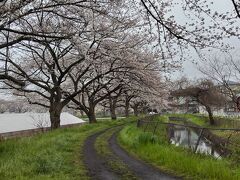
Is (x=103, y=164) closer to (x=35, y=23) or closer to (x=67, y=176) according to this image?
(x=67, y=176)

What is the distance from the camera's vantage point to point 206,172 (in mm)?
10133

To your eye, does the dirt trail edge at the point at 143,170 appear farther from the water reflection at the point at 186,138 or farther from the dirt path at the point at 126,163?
the water reflection at the point at 186,138

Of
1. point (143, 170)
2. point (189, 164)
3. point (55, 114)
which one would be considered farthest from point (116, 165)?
point (55, 114)

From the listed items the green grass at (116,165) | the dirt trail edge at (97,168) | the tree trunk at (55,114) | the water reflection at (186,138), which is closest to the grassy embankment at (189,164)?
the green grass at (116,165)

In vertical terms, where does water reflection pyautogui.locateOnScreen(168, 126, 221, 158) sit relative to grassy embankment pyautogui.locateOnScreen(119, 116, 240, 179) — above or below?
above

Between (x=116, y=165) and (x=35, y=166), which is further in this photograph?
(x=116, y=165)

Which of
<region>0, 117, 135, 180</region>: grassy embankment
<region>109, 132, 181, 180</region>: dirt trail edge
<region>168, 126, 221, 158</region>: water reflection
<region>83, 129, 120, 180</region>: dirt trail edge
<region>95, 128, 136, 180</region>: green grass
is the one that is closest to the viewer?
<region>0, 117, 135, 180</region>: grassy embankment

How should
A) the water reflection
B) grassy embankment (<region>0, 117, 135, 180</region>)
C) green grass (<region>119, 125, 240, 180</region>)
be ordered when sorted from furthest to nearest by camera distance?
the water reflection → green grass (<region>119, 125, 240, 180</region>) → grassy embankment (<region>0, 117, 135, 180</region>)

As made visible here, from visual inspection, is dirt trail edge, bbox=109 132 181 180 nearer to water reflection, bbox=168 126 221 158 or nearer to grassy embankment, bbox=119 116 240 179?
grassy embankment, bbox=119 116 240 179

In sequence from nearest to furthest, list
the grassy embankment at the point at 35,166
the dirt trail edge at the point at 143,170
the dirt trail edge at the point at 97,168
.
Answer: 1. the grassy embankment at the point at 35,166
2. the dirt trail edge at the point at 143,170
3. the dirt trail edge at the point at 97,168

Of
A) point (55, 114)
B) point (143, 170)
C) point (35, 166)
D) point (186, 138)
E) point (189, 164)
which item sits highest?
point (55, 114)

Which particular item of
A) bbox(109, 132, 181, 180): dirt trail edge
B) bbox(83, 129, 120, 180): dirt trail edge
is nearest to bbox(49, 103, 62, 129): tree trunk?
bbox(83, 129, 120, 180): dirt trail edge

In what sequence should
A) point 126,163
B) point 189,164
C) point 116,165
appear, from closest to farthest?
point 189,164, point 116,165, point 126,163

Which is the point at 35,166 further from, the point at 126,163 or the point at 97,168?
the point at 126,163
